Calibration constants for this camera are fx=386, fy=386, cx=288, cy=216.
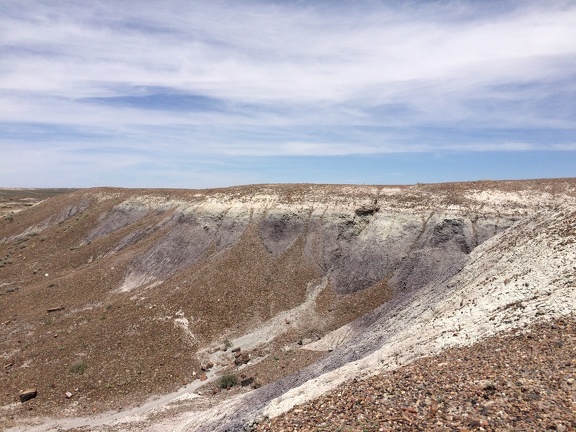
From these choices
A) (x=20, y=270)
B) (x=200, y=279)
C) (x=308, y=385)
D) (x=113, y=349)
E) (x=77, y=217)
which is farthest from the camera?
(x=77, y=217)

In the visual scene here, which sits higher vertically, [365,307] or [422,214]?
[422,214]

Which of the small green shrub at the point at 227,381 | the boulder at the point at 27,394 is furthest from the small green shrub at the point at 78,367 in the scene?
the small green shrub at the point at 227,381

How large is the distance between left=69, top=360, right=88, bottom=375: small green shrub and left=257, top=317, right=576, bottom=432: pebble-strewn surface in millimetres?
18644

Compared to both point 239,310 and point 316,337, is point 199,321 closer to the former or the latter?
point 239,310

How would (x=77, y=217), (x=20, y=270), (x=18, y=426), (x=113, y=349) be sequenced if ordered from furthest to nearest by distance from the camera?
(x=77, y=217)
(x=20, y=270)
(x=113, y=349)
(x=18, y=426)

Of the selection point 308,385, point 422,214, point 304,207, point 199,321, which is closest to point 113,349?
point 199,321

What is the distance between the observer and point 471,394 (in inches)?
394

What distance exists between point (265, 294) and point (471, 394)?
25.9 m

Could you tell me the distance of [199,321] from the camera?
31.6 metres

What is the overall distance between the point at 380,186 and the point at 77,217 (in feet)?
168

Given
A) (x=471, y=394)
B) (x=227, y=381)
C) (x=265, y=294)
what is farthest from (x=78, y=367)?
(x=471, y=394)

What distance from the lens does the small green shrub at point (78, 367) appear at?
2548cm

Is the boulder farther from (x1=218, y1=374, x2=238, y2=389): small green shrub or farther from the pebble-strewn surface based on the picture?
the pebble-strewn surface

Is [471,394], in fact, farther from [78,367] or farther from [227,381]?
[78,367]
